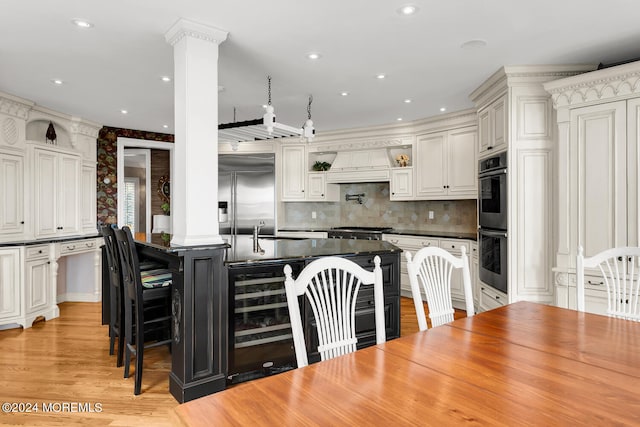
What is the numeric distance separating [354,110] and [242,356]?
334cm

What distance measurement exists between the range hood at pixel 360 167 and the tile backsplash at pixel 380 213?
0.48 m

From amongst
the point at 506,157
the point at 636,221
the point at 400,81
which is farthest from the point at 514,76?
the point at 636,221

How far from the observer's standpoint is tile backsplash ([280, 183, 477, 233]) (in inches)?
220

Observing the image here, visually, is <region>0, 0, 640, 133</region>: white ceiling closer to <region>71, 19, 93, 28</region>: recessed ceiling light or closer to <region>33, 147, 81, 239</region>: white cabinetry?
<region>71, 19, 93, 28</region>: recessed ceiling light

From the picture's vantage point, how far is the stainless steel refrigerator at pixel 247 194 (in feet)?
21.5

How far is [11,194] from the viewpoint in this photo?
14.1 feet

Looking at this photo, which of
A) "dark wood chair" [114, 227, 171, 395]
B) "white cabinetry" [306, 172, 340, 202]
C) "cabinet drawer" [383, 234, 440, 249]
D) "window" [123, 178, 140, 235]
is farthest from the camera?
"window" [123, 178, 140, 235]

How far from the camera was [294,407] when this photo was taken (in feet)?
3.18

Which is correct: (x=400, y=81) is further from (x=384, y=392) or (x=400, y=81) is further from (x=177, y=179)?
(x=384, y=392)

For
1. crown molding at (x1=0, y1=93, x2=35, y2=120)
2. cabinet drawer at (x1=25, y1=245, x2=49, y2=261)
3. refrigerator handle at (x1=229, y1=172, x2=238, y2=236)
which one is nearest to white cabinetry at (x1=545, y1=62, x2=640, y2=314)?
refrigerator handle at (x1=229, y1=172, x2=238, y2=236)

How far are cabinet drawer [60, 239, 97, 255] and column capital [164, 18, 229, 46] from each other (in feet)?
10.6

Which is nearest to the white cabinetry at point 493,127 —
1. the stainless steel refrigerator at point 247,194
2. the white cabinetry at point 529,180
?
the white cabinetry at point 529,180

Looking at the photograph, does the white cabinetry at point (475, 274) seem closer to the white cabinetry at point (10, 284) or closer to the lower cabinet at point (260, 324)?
the lower cabinet at point (260, 324)

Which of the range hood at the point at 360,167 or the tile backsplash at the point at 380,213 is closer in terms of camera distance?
the tile backsplash at the point at 380,213
